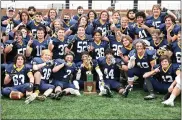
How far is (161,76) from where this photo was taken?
5789 millimetres

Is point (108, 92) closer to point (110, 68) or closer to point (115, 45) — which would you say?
point (110, 68)

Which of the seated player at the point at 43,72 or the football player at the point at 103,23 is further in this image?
the football player at the point at 103,23

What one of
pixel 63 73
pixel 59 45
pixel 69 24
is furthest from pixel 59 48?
pixel 69 24

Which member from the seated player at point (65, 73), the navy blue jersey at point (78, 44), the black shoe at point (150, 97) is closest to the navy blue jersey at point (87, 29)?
the navy blue jersey at point (78, 44)

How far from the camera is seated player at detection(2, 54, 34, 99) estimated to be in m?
5.49

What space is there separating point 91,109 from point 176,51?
1989 millimetres

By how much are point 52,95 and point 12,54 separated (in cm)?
138

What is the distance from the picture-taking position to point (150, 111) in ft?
15.9

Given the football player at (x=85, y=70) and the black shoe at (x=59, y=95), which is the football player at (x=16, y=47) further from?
the black shoe at (x=59, y=95)

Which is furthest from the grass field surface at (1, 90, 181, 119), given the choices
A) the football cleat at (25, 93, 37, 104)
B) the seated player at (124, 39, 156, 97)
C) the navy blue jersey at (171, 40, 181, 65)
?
the navy blue jersey at (171, 40, 181, 65)

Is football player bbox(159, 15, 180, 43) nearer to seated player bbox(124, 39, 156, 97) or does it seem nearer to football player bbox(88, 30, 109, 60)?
seated player bbox(124, 39, 156, 97)

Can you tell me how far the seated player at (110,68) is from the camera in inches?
239

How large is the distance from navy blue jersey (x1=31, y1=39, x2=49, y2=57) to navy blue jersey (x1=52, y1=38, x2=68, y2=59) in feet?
0.54

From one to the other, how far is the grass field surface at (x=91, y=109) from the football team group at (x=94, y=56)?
155mm
